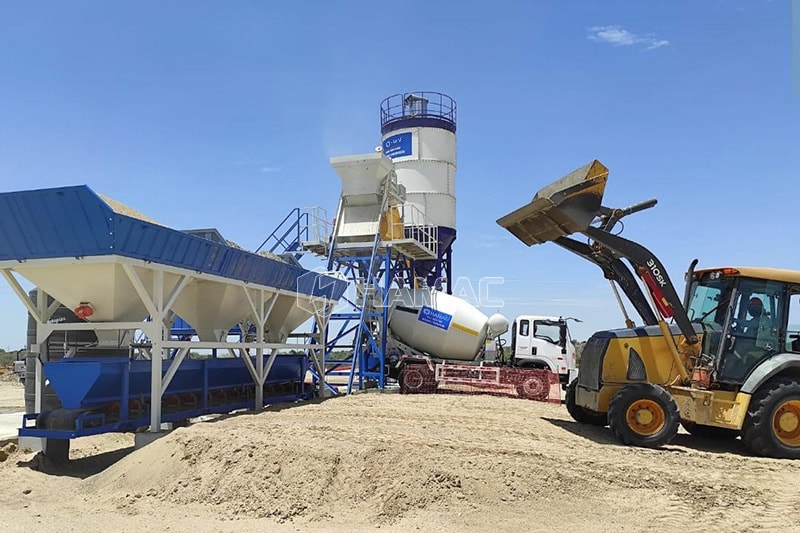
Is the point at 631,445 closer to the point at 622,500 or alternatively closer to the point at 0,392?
the point at 622,500

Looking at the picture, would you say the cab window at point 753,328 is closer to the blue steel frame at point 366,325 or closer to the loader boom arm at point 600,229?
the loader boom arm at point 600,229

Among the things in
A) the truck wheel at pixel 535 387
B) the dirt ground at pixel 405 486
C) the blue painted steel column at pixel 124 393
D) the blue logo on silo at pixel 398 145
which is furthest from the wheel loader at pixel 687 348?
the blue logo on silo at pixel 398 145

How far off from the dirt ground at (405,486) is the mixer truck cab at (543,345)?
9.64 meters

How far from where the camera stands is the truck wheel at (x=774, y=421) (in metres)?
9.20

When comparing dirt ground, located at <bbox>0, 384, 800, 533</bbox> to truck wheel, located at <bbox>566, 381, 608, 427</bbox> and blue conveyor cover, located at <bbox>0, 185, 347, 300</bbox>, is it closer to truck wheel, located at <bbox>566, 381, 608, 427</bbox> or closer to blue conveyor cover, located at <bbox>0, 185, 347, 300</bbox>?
truck wheel, located at <bbox>566, 381, 608, 427</bbox>

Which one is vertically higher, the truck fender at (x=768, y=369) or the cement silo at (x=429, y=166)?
the cement silo at (x=429, y=166)

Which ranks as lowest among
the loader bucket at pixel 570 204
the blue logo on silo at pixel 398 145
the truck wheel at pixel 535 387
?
the truck wheel at pixel 535 387

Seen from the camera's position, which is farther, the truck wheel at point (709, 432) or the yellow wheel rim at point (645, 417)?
the truck wheel at point (709, 432)

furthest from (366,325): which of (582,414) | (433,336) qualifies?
(582,414)

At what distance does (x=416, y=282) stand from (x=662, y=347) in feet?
43.3

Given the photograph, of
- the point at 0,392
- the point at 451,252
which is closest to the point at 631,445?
the point at 451,252

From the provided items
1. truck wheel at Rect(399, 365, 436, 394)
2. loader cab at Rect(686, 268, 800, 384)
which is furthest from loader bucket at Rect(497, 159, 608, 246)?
truck wheel at Rect(399, 365, 436, 394)

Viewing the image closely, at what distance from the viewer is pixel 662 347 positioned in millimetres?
10141

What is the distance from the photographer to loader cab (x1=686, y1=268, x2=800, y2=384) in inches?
382
